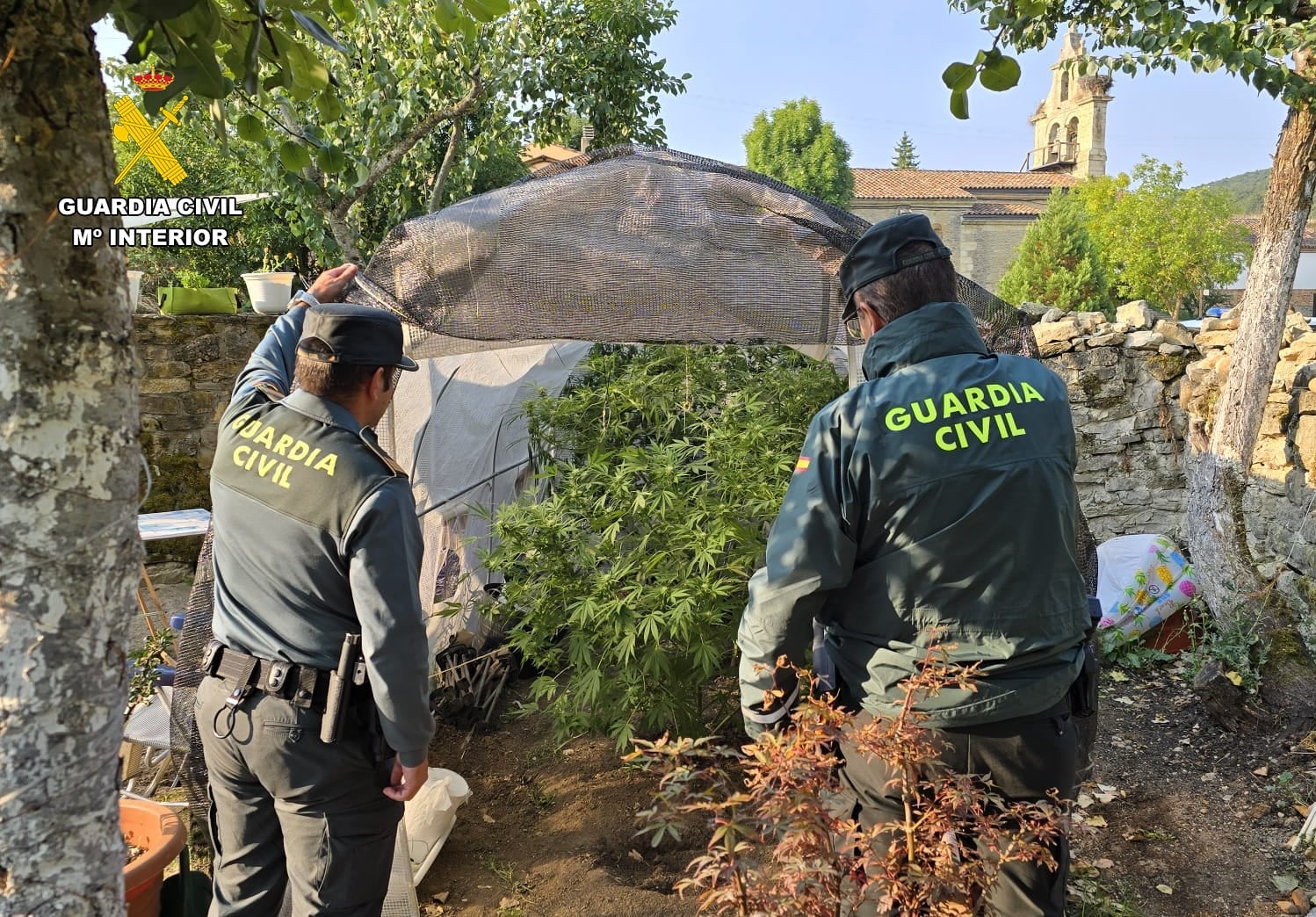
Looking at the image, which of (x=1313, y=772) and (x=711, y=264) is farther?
(x=1313, y=772)

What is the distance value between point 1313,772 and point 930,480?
3396mm

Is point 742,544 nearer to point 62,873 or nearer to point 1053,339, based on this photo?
point 62,873

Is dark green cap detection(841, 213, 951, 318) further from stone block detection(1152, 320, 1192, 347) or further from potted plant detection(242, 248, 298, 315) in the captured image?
stone block detection(1152, 320, 1192, 347)

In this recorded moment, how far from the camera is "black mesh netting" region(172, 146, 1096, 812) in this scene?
11.1 ft

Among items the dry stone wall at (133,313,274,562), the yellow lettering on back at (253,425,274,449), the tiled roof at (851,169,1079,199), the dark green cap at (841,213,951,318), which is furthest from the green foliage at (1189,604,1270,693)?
the tiled roof at (851,169,1079,199)

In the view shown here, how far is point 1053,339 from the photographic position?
7.71 meters

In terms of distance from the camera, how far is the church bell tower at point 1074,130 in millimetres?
49281

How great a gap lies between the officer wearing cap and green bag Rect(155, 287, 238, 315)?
4.70 m

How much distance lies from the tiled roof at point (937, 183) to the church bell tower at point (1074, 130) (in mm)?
6799

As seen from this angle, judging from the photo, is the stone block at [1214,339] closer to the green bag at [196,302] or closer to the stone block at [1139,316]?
the stone block at [1139,316]

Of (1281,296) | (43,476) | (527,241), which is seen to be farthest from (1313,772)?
(43,476)

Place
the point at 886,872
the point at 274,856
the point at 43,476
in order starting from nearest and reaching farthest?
1. the point at 43,476
2. the point at 886,872
3. the point at 274,856

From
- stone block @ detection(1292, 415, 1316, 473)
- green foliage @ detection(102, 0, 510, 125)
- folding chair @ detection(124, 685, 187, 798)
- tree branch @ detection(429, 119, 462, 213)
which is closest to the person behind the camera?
green foliage @ detection(102, 0, 510, 125)

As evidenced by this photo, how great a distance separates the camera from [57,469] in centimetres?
141
